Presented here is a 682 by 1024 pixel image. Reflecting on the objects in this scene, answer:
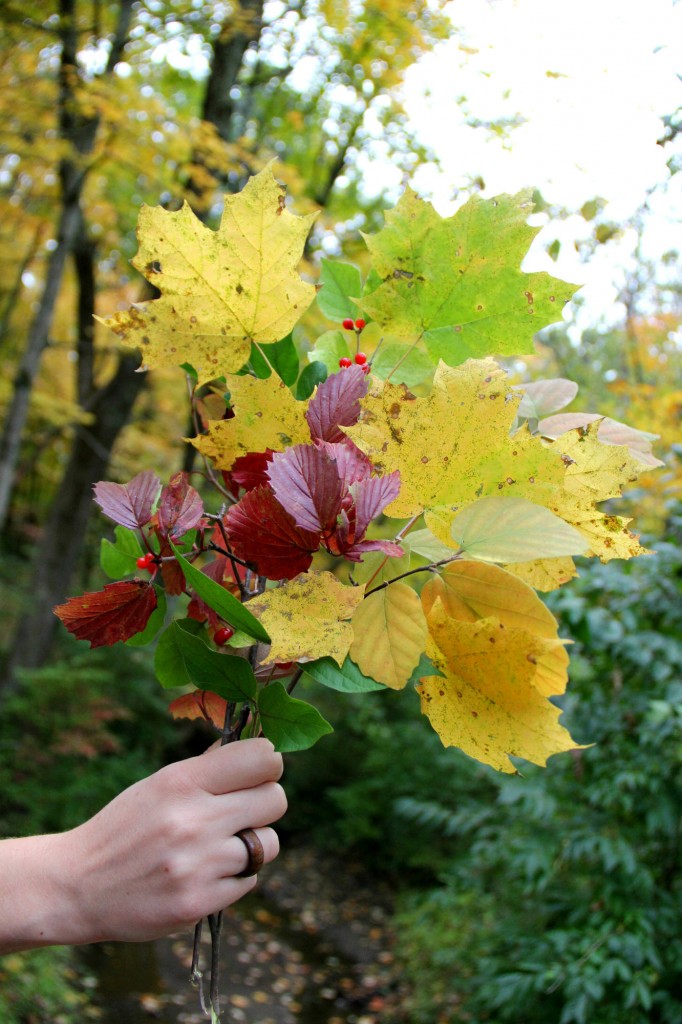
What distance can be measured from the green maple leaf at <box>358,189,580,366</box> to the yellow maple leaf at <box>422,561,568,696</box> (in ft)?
0.69

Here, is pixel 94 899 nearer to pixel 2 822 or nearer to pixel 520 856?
pixel 520 856

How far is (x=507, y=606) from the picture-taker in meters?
0.59

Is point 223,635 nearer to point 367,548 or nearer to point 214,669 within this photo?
point 214,669

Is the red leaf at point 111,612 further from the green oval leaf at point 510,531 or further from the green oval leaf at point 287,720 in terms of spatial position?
the green oval leaf at point 510,531

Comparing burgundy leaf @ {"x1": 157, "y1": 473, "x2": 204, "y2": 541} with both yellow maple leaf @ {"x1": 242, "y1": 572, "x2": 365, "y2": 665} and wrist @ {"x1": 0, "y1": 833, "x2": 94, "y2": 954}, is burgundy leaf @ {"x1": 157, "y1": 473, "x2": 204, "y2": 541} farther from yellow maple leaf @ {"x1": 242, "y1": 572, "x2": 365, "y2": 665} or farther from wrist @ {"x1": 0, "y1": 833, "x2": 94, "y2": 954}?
wrist @ {"x1": 0, "y1": 833, "x2": 94, "y2": 954}

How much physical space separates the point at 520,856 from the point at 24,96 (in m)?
5.85

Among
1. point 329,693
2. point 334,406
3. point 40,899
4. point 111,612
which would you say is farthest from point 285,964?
point 334,406

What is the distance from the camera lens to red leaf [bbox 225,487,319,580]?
23.8 inches

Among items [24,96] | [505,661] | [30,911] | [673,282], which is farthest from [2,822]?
[673,282]

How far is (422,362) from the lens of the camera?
2.42 ft

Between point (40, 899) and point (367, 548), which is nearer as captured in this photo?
point (367, 548)

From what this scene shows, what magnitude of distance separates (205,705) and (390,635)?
231mm

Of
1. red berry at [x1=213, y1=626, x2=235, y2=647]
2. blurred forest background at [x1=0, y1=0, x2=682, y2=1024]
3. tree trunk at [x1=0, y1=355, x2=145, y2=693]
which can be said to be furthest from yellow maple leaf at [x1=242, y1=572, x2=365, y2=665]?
tree trunk at [x1=0, y1=355, x2=145, y2=693]

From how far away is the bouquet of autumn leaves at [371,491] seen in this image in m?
0.57
